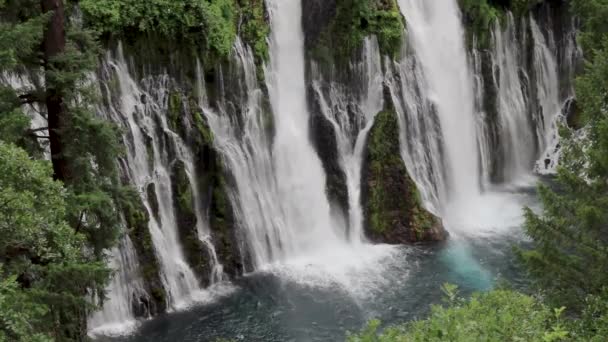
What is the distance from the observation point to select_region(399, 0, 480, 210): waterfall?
2723 centimetres

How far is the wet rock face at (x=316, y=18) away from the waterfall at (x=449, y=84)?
3871 millimetres

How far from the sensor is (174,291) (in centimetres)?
1955

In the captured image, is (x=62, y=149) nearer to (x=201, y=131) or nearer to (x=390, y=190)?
(x=201, y=131)

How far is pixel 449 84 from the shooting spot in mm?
28297

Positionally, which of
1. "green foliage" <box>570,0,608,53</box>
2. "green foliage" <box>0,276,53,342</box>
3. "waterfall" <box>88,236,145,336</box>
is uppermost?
"green foliage" <box>570,0,608,53</box>

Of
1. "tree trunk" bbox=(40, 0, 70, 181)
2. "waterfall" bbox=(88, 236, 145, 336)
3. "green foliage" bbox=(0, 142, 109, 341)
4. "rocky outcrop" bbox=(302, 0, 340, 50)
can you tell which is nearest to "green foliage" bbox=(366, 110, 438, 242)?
"rocky outcrop" bbox=(302, 0, 340, 50)

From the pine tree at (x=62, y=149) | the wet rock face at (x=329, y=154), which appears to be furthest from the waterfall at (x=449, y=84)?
the pine tree at (x=62, y=149)

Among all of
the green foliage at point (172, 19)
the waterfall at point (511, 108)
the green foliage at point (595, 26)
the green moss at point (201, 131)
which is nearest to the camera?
the green foliage at point (172, 19)

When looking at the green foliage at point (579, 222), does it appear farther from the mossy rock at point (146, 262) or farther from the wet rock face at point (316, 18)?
the wet rock face at point (316, 18)

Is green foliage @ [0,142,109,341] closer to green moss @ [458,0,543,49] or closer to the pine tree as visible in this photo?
the pine tree

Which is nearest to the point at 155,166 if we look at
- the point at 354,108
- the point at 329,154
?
the point at 329,154

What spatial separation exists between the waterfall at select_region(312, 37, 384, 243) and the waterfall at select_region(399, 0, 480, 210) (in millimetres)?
2508

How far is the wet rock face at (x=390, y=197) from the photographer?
78.4 feet

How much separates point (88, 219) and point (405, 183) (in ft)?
49.6
